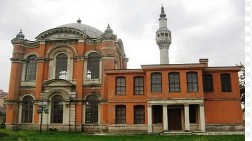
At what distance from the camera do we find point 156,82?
22.3m

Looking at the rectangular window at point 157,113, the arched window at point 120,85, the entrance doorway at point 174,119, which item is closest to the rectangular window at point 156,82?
the rectangular window at point 157,113

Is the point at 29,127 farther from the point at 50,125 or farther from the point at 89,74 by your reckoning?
the point at 89,74

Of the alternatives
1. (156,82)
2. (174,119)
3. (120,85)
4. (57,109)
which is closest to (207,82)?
(174,119)

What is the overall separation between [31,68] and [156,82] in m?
13.1

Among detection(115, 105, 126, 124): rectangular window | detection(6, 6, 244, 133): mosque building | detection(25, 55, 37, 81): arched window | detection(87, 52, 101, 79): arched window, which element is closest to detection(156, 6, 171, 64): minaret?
detection(6, 6, 244, 133): mosque building

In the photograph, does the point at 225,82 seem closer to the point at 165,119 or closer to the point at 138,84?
the point at 165,119

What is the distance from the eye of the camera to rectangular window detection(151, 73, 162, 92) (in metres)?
22.1

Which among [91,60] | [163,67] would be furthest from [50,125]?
[163,67]

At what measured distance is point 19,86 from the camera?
27375 mm

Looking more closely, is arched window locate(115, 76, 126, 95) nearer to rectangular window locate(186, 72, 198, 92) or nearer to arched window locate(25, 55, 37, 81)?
rectangular window locate(186, 72, 198, 92)

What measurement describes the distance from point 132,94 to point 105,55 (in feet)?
16.2

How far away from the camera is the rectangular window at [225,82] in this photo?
22525mm

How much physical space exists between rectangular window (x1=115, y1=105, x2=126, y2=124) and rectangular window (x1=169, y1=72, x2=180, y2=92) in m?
4.25

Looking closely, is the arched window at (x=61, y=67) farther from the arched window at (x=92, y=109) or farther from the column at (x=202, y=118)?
the column at (x=202, y=118)
